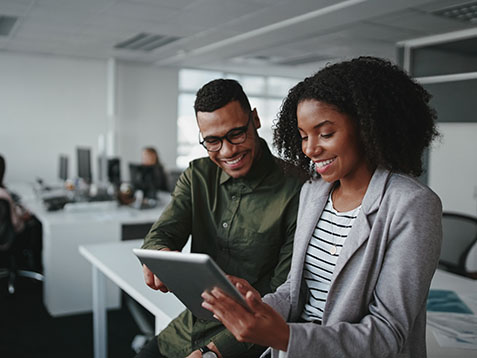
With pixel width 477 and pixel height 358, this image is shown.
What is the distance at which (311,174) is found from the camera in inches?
56.3

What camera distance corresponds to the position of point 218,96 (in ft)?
4.83

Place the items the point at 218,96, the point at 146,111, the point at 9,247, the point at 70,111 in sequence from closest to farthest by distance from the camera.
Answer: the point at 218,96 → the point at 9,247 → the point at 70,111 → the point at 146,111

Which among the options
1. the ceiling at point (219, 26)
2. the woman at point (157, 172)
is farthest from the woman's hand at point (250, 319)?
the woman at point (157, 172)

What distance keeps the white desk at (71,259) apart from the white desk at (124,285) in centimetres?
124

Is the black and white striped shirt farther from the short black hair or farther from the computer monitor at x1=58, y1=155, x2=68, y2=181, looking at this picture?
the computer monitor at x1=58, y1=155, x2=68, y2=181

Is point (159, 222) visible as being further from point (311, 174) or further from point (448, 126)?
point (448, 126)

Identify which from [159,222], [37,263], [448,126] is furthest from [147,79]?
[159,222]

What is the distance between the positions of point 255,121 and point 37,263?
4404 millimetres

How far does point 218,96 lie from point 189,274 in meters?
0.61

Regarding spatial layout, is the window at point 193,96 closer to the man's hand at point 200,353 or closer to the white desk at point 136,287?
the white desk at point 136,287

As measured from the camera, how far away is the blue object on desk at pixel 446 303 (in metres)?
1.95

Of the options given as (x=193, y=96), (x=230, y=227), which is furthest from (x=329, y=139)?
(x=193, y=96)

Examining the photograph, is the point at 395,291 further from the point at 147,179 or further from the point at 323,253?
the point at 147,179

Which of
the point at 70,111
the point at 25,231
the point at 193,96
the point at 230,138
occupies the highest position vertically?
the point at 193,96
